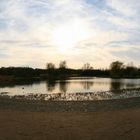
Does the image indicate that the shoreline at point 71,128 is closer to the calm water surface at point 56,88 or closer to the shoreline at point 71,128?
Result: the shoreline at point 71,128

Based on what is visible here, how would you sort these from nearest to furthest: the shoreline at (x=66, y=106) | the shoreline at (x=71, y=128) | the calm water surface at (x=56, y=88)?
the shoreline at (x=71, y=128)
the shoreline at (x=66, y=106)
the calm water surface at (x=56, y=88)

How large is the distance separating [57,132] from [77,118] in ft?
14.7

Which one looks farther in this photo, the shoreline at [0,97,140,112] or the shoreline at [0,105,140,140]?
the shoreline at [0,97,140,112]

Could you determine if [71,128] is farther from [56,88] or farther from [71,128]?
[56,88]

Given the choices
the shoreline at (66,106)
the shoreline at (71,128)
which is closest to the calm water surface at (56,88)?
the shoreline at (66,106)

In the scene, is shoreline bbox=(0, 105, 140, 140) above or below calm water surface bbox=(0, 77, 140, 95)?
above

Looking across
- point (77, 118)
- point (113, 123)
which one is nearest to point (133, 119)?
point (113, 123)

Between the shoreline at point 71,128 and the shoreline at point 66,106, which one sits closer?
the shoreline at point 71,128

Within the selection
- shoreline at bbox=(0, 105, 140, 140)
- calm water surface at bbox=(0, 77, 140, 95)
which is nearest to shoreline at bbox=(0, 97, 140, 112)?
shoreline at bbox=(0, 105, 140, 140)

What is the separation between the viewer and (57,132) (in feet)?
47.7

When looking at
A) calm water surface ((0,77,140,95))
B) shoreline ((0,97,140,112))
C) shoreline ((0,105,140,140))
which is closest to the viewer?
shoreline ((0,105,140,140))

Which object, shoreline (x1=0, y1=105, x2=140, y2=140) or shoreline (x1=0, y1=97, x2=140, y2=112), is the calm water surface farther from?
shoreline (x1=0, y1=105, x2=140, y2=140)

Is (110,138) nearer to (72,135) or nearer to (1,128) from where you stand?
(72,135)

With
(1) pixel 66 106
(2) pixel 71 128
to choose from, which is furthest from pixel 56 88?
(2) pixel 71 128
